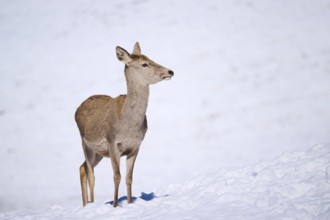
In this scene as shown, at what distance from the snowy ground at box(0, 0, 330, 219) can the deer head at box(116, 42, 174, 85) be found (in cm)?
189

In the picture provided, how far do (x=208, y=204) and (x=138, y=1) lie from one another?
1007 inches

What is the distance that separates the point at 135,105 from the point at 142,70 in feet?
1.90

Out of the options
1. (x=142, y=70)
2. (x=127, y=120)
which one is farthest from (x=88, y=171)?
(x=142, y=70)

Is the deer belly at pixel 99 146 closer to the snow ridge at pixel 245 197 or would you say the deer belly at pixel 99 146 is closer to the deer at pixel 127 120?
the deer at pixel 127 120

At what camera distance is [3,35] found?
28500 millimetres

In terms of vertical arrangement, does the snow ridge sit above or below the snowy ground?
below

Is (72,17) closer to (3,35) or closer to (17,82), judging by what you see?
(3,35)

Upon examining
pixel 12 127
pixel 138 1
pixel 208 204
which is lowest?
pixel 208 204

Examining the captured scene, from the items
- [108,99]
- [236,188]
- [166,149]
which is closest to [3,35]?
[166,149]

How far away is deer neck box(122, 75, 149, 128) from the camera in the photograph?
29.0 feet

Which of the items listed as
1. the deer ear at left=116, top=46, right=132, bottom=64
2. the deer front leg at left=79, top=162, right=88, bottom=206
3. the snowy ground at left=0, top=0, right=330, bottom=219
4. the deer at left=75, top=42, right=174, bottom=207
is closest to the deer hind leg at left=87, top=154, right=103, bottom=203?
the deer front leg at left=79, top=162, right=88, bottom=206

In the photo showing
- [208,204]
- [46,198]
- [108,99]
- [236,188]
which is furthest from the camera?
[46,198]

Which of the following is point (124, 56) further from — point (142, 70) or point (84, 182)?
point (84, 182)

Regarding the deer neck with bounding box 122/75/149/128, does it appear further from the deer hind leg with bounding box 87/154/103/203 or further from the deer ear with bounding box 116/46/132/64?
the deer hind leg with bounding box 87/154/103/203
